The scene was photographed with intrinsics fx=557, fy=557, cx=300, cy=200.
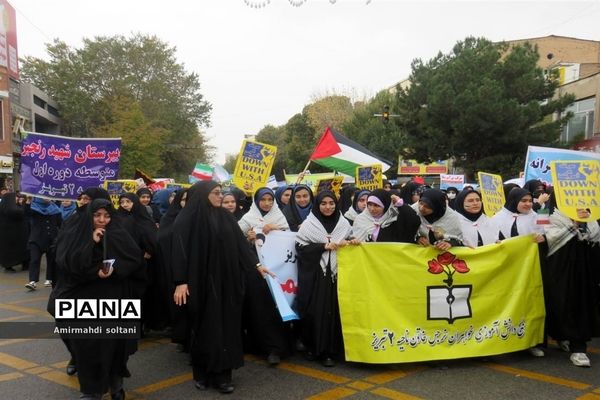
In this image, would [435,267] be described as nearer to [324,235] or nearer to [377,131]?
[324,235]

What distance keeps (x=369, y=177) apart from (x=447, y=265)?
4.80 metres

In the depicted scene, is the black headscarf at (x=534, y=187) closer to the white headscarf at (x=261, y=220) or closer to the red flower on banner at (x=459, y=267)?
the red flower on banner at (x=459, y=267)

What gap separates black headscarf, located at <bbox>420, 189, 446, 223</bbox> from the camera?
16.6 ft

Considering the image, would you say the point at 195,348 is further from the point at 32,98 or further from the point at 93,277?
the point at 32,98

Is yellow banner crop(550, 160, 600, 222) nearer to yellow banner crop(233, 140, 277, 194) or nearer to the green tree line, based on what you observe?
yellow banner crop(233, 140, 277, 194)

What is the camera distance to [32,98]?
131ft

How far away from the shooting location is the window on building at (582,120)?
27.0 meters

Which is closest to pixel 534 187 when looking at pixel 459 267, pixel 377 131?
pixel 459 267

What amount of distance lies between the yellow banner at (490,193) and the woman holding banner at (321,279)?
248cm

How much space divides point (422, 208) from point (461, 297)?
871 mm

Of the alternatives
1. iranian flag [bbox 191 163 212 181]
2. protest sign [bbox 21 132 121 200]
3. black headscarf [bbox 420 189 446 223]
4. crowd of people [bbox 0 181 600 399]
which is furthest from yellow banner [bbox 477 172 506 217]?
iranian flag [bbox 191 163 212 181]

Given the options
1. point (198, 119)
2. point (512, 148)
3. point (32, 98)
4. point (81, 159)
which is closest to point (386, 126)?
point (512, 148)

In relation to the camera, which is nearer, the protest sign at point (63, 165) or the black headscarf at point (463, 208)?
the black headscarf at point (463, 208)

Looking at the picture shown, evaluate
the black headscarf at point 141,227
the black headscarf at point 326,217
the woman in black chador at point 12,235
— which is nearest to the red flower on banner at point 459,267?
the black headscarf at point 326,217
